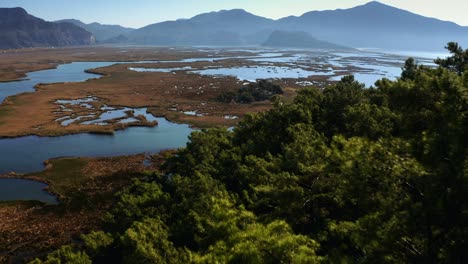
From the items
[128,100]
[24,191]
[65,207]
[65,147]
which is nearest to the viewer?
[65,207]

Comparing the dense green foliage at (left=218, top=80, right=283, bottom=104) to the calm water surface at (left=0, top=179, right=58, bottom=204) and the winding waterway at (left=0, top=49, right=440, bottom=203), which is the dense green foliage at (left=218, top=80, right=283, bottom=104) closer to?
the winding waterway at (left=0, top=49, right=440, bottom=203)

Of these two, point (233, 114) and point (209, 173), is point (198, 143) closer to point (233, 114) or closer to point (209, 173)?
point (209, 173)

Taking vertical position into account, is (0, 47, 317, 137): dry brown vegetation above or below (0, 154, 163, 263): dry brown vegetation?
above

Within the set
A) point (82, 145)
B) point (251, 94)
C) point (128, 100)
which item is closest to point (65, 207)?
point (82, 145)

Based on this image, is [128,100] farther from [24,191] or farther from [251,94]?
[24,191]

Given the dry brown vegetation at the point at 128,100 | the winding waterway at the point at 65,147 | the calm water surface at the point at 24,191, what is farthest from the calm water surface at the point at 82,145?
the calm water surface at the point at 24,191

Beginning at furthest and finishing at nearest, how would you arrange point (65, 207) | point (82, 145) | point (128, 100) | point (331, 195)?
point (128, 100) → point (82, 145) → point (65, 207) → point (331, 195)

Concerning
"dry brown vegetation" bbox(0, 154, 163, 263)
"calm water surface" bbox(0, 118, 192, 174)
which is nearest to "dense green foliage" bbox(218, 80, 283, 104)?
"calm water surface" bbox(0, 118, 192, 174)
